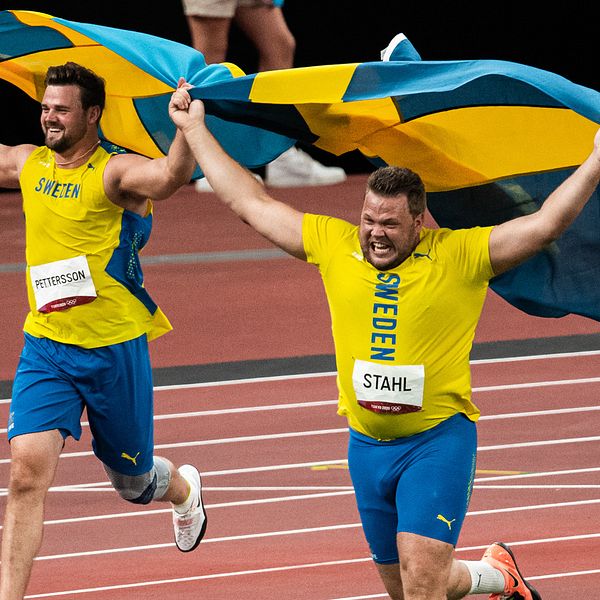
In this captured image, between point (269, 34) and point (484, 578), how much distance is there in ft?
26.8

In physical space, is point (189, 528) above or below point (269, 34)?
below

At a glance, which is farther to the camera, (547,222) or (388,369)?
(388,369)

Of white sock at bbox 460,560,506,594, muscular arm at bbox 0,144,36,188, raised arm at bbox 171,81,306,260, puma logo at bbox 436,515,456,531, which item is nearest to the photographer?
puma logo at bbox 436,515,456,531

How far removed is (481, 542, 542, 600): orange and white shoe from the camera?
6.21 meters

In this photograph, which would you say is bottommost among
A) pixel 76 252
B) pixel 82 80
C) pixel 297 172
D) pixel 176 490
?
pixel 297 172

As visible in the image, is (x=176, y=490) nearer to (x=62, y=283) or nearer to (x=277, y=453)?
(x=62, y=283)

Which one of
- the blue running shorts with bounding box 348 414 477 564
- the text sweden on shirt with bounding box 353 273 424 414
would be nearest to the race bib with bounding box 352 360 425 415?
the text sweden on shirt with bounding box 353 273 424 414

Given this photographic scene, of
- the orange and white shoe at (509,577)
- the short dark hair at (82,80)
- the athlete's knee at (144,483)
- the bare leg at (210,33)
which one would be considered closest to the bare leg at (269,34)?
the bare leg at (210,33)

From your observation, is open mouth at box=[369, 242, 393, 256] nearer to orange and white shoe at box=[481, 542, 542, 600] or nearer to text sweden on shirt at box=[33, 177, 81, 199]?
text sweden on shirt at box=[33, 177, 81, 199]

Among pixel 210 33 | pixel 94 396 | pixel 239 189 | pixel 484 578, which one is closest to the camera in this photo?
pixel 239 189

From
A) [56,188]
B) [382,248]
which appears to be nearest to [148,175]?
[56,188]

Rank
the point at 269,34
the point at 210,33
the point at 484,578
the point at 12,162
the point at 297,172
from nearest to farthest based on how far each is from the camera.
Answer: the point at 484,578
the point at 12,162
the point at 210,33
the point at 269,34
the point at 297,172

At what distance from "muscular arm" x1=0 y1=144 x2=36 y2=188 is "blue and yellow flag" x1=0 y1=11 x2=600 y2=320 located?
0.52 metres

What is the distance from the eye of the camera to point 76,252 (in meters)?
6.19
